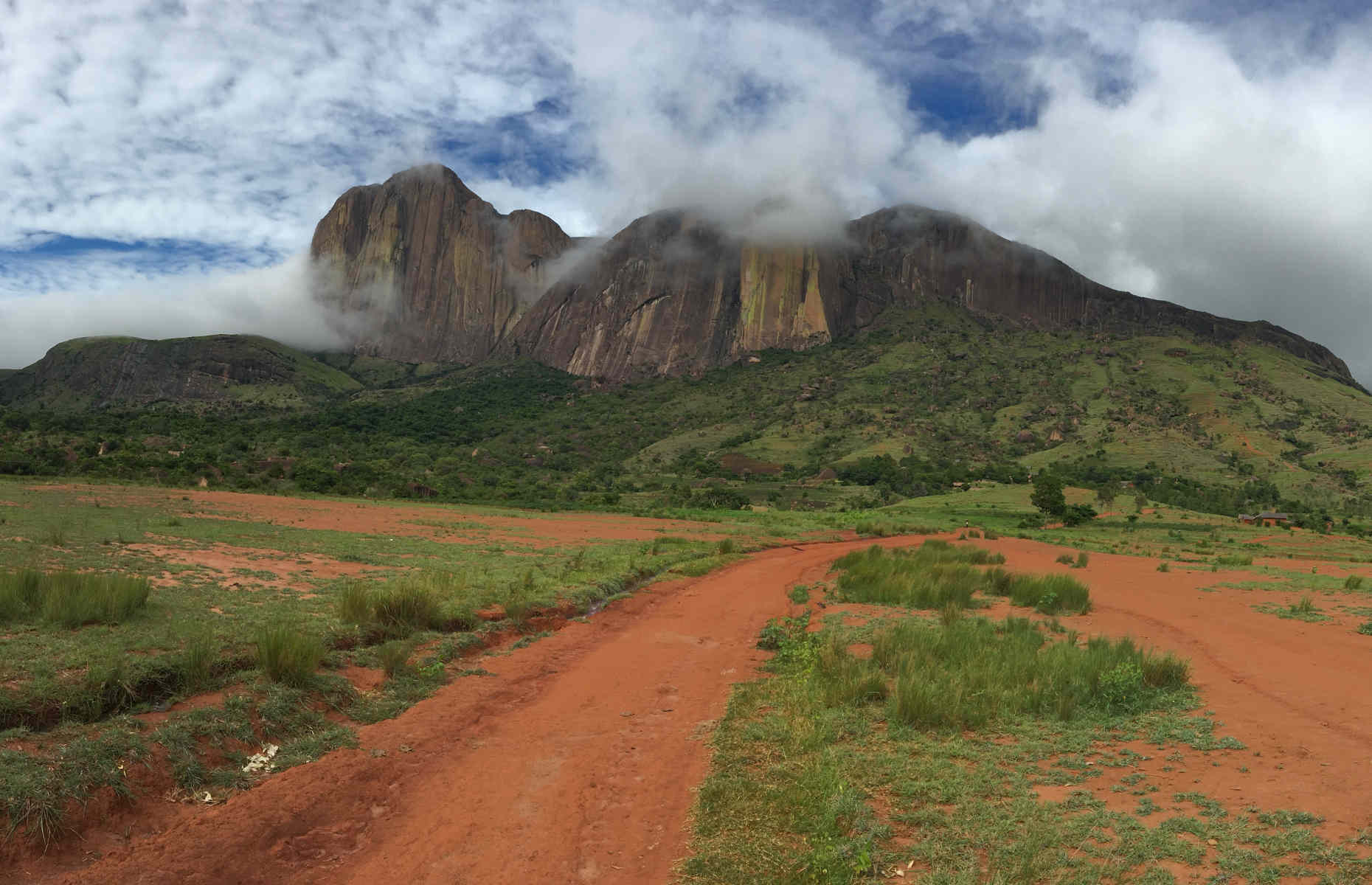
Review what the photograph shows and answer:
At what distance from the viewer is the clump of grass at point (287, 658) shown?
8.89 meters

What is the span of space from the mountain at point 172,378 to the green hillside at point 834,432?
16.7 ft

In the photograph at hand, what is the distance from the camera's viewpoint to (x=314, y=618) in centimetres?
1211

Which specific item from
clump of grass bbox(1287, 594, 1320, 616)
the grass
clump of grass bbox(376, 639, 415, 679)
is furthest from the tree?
clump of grass bbox(376, 639, 415, 679)

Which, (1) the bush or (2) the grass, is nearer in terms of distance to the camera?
(2) the grass

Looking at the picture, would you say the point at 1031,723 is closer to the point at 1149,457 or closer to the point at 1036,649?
the point at 1036,649

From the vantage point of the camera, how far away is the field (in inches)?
224

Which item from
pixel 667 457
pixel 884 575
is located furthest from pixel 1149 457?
pixel 884 575

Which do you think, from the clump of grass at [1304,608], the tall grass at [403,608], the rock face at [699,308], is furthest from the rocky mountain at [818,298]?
the tall grass at [403,608]

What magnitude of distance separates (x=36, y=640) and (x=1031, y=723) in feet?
39.9

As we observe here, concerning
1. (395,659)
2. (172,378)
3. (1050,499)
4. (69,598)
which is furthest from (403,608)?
(172,378)

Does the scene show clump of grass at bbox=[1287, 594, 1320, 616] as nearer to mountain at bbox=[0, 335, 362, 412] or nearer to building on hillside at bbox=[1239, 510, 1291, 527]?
building on hillside at bbox=[1239, 510, 1291, 527]

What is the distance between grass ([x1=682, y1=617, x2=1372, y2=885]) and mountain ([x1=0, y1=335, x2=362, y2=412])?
181109 mm

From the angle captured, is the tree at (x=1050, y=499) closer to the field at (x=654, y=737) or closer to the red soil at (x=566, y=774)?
the field at (x=654, y=737)

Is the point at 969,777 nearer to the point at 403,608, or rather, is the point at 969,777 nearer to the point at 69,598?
the point at 403,608
